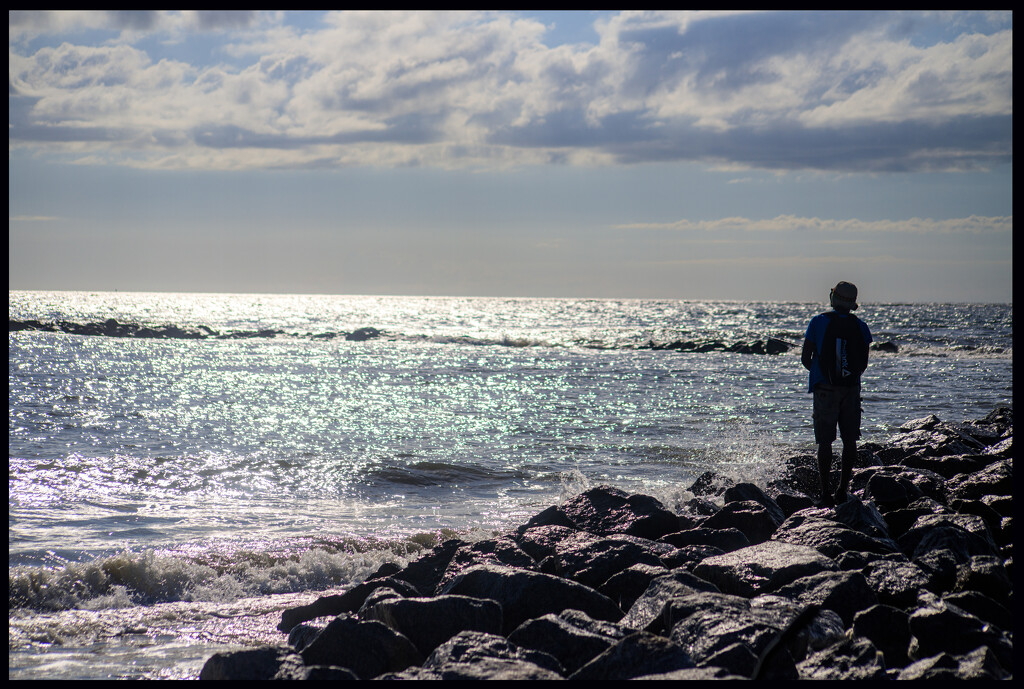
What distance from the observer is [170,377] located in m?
24.2

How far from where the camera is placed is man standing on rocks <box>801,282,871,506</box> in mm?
6547

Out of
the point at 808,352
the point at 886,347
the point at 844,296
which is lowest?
the point at 886,347

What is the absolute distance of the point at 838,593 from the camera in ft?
13.9

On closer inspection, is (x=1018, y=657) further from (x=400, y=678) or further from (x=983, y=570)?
(x=400, y=678)

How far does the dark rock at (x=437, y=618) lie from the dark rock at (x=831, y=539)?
87.7 inches

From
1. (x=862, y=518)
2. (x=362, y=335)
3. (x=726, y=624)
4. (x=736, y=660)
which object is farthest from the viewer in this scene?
(x=362, y=335)

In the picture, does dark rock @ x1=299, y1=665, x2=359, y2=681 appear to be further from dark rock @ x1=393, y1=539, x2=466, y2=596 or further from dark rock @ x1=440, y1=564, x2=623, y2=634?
dark rock @ x1=393, y1=539, x2=466, y2=596

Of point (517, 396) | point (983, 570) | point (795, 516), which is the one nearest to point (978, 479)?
point (795, 516)

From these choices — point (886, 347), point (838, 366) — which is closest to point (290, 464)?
point (838, 366)

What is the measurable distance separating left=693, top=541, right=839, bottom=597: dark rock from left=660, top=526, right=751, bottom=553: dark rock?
661 mm

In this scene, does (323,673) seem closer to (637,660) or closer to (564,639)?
(564,639)

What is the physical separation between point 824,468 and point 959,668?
374 cm

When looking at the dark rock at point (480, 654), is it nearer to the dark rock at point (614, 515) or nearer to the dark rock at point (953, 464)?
the dark rock at point (614, 515)

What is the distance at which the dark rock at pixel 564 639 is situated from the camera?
3.91 m
